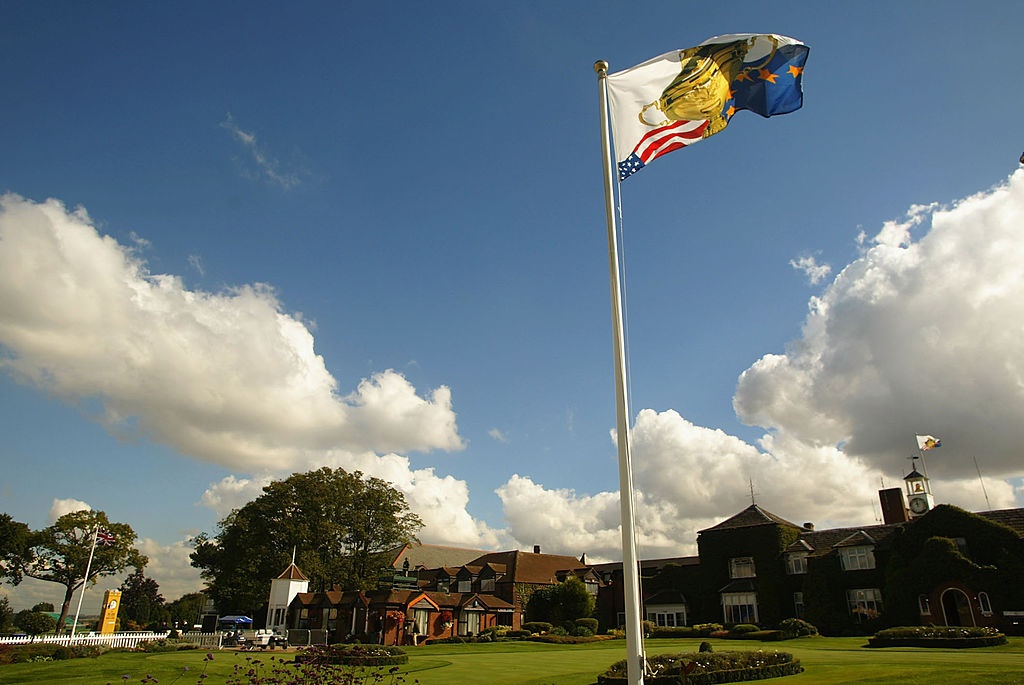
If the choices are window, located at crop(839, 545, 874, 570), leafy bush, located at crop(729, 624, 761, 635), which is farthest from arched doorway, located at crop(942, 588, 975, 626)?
leafy bush, located at crop(729, 624, 761, 635)

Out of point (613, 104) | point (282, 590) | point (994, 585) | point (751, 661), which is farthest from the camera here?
point (282, 590)

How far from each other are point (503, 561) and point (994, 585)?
41126 millimetres

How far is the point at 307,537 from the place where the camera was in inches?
2194

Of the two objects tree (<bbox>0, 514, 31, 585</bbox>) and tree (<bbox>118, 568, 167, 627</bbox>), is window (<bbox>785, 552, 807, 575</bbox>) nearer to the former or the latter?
tree (<bbox>0, 514, 31, 585</bbox>)

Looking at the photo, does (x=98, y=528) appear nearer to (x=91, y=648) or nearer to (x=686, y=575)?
(x=91, y=648)

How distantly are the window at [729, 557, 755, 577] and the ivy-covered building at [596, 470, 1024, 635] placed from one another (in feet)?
0.26

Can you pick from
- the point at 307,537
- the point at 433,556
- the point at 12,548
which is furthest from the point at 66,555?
the point at 433,556

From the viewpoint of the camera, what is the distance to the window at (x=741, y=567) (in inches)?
2047

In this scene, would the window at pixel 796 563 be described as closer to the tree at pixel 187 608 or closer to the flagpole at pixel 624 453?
the flagpole at pixel 624 453

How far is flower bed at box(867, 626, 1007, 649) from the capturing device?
27.0 m

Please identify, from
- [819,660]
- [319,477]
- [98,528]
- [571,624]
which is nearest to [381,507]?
[319,477]

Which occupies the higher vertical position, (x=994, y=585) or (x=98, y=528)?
(x=98, y=528)

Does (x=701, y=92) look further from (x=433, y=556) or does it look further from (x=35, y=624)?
(x=433, y=556)

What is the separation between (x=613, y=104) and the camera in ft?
40.8
